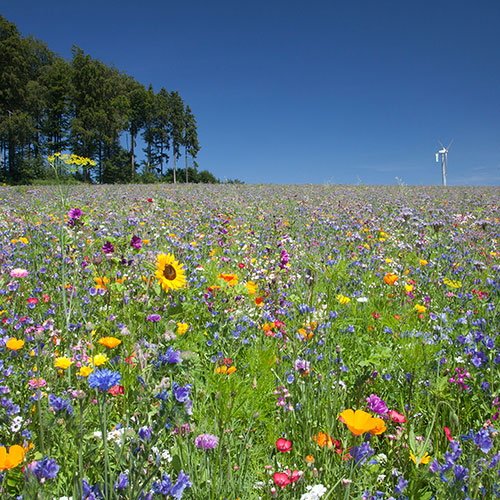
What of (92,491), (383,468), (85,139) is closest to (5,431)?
(92,491)

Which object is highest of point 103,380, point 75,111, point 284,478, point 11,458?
point 75,111

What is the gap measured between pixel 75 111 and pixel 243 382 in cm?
5096

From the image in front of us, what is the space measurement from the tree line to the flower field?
3358 centimetres

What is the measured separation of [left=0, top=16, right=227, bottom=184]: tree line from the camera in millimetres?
38281

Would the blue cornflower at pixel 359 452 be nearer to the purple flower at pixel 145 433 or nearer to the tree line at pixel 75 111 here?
the purple flower at pixel 145 433

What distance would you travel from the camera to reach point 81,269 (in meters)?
4.07

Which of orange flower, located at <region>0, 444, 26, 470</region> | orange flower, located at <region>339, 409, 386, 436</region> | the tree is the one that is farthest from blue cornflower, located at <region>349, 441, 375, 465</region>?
the tree

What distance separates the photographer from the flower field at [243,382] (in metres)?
1.40

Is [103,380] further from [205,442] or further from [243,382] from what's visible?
[243,382]

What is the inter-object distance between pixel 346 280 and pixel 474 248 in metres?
3.31

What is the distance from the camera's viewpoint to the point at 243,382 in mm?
2475

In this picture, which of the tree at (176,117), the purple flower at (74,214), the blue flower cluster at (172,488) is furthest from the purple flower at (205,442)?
the tree at (176,117)

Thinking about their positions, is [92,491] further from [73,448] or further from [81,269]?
[81,269]

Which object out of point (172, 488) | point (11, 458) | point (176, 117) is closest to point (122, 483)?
point (172, 488)
